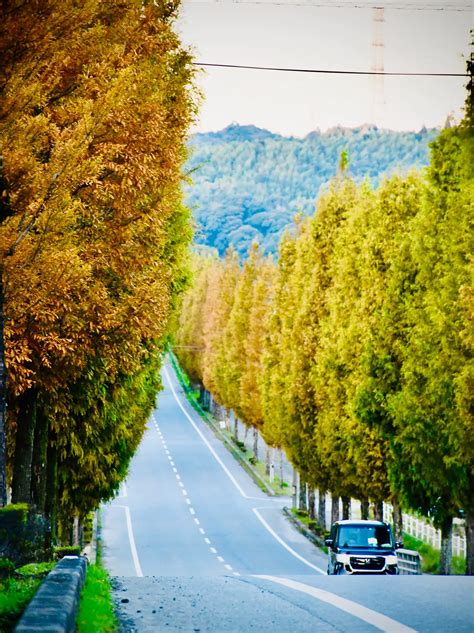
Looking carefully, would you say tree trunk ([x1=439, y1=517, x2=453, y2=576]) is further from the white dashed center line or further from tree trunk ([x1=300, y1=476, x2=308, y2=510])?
tree trunk ([x1=300, y1=476, x2=308, y2=510])


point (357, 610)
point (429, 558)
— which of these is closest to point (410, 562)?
point (429, 558)

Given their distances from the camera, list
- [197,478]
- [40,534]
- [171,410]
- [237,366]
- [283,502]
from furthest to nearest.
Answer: [171,410] < [237,366] < [197,478] < [283,502] < [40,534]

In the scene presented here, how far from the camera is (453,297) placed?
3133cm

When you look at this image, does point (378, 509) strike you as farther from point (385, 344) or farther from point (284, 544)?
point (284, 544)

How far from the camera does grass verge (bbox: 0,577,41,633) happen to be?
7758 mm

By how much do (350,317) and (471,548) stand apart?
49.9 feet

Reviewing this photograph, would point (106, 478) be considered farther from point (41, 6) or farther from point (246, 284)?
point (246, 284)

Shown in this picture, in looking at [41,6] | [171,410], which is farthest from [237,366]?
[41,6]

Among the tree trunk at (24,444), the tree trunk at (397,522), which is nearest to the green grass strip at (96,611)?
the tree trunk at (24,444)

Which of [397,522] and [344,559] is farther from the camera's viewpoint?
[397,522]

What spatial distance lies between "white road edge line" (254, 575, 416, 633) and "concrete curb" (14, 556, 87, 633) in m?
2.70

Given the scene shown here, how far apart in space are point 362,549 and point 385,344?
10514mm

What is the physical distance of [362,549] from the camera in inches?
1140

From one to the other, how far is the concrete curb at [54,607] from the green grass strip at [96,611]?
262 millimetres
